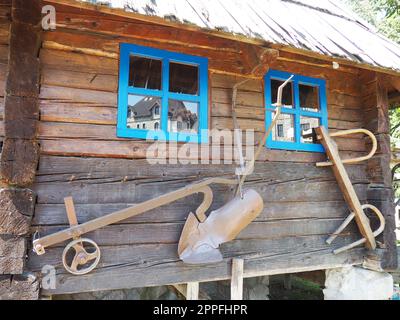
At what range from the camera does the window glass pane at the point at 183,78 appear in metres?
3.37

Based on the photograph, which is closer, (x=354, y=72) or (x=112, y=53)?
(x=112, y=53)

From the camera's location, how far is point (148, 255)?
9.98ft

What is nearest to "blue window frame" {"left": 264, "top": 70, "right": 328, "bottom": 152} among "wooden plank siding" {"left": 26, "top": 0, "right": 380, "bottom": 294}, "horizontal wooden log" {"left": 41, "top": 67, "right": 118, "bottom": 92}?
"wooden plank siding" {"left": 26, "top": 0, "right": 380, "bottom": 294}

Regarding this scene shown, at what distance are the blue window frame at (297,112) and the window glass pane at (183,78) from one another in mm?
833

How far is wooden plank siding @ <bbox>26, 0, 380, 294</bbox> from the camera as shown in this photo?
2.84 metres

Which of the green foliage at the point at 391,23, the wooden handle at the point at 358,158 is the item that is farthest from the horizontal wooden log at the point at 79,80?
the green foliage at the point at 391,23

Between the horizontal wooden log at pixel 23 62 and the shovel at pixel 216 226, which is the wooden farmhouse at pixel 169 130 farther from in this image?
the shovel at pixel 216 226

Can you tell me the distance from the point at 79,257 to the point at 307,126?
295 centimetres

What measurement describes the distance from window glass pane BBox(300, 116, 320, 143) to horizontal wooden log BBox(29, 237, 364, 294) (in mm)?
1241

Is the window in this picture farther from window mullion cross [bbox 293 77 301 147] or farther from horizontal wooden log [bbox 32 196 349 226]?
horizontal wooden log [bbox 32 196 349 226]

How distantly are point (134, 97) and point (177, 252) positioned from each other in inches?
60.5

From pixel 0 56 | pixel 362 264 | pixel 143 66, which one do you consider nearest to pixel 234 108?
pixel 143 66

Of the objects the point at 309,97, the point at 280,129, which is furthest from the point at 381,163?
the point at 280,129
